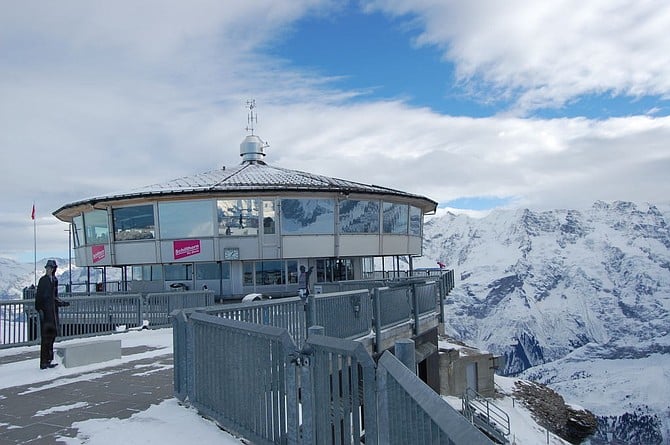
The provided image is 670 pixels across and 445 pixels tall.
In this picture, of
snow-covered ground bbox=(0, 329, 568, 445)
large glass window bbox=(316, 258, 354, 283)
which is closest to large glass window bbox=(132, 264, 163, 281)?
large glass window bbox=(316, 258, 354, 283)

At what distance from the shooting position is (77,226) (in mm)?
38094

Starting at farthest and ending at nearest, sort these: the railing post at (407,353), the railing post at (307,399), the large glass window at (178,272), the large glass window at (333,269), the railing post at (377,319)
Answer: the large glass window at (333,269) < the large glass window at (178,272) < the railing post at (377,319) < the railing post at (307,399) < the railing post at (407,353)

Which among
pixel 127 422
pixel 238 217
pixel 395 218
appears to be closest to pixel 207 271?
pixel 238 217

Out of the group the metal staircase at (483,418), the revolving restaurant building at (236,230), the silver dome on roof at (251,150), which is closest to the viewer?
the metal staircase at (483,418)

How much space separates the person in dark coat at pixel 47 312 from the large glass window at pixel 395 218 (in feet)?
85.8

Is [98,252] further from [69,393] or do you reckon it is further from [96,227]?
[69,393]


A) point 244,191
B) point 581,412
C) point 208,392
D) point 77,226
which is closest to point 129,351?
point 208,392

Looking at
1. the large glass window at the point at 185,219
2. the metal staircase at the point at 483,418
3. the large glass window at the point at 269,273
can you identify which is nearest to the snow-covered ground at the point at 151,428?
the metal staircase at the point at 483,418

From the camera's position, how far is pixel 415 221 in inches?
1608

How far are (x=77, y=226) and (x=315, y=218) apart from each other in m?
17.0

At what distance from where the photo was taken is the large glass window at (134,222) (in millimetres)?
32812

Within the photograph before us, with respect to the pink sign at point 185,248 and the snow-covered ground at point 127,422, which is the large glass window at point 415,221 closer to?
the pink sign at point 185,248

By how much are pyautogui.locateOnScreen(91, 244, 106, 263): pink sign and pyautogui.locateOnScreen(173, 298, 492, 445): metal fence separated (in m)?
28.7

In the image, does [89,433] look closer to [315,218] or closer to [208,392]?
[208,392]
